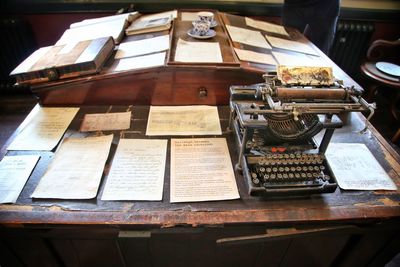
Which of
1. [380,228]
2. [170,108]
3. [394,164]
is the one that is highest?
[170,108]

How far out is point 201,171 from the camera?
Result: 0.91 meters

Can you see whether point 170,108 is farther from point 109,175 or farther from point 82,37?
point 82,37

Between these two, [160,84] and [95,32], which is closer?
[160,84]

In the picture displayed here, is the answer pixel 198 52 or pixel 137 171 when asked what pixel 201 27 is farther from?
pixel 137 171

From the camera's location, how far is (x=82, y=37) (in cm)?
137

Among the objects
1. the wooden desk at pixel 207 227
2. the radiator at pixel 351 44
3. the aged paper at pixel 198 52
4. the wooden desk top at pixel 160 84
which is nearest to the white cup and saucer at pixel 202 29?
the aged paper at pixel 198 52

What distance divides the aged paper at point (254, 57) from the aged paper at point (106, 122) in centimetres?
63

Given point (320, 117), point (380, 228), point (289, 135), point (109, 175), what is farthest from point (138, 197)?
point (380, 228)

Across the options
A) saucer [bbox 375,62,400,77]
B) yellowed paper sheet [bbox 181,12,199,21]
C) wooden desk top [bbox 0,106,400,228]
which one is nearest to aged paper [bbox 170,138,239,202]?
wooden desk top [bbox 0,106,400,228]

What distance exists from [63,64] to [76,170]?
51cm

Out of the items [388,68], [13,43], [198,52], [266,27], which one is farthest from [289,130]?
[13,43]

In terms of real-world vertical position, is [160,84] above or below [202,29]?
below

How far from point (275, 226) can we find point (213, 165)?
0.97 feet

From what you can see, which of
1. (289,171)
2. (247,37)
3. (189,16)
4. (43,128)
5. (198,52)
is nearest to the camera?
(289,171)
